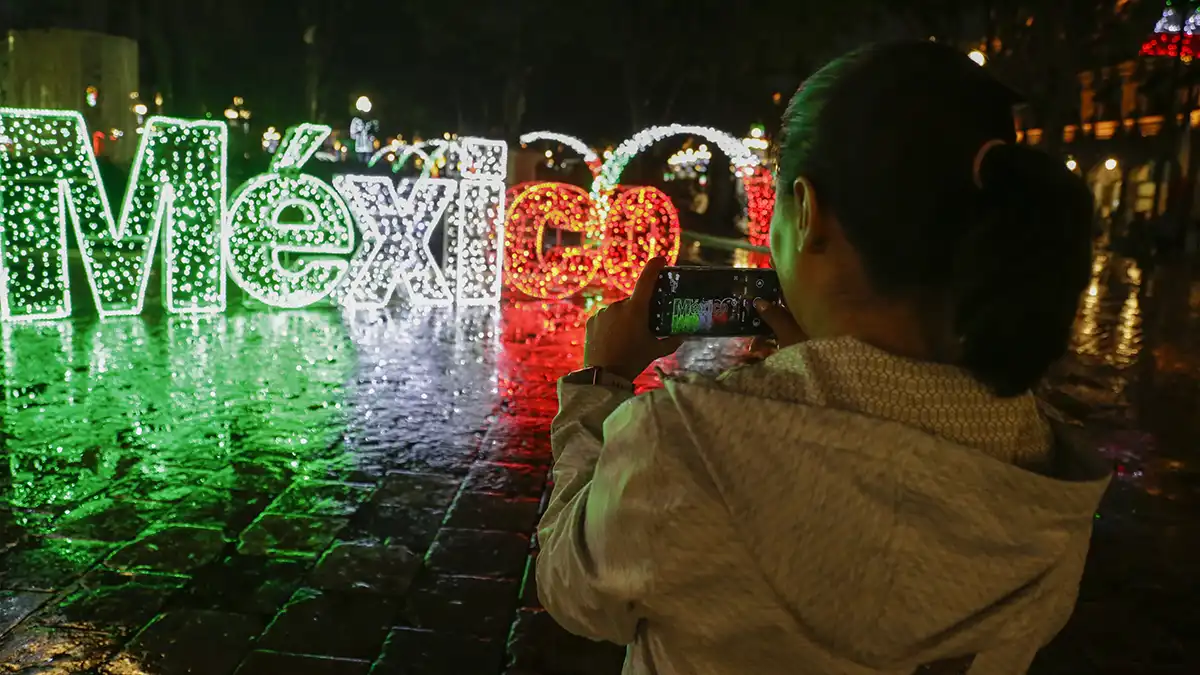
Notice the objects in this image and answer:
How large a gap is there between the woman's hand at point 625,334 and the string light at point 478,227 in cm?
990

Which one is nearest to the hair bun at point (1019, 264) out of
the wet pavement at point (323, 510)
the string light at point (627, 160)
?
the wet pavement at point (323, 510)

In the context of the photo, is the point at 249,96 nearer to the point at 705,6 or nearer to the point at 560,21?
the point at 560,21

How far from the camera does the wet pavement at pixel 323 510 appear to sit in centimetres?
340

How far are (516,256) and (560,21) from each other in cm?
1542

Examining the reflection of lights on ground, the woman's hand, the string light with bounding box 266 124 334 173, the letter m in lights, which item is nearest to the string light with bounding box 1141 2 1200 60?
the reflection of lights on ground

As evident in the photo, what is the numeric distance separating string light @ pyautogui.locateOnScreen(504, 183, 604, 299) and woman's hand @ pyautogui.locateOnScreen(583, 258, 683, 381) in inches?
407

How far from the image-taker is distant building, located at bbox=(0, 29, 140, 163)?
24.2 m

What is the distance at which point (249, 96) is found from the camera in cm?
3003

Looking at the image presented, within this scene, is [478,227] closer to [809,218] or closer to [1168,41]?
[1168,41]

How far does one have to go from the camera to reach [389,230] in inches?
422

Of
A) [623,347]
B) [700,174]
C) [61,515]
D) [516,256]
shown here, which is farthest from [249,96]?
[700,174]

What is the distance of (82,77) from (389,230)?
2177 cm

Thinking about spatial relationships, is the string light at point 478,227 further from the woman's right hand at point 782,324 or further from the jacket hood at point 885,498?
the jacket hood at point 885,498

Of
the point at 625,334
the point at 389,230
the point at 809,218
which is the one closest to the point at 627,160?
the point at 389,230
